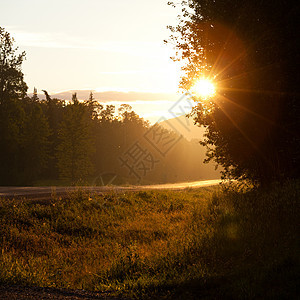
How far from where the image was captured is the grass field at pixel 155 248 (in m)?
7.18

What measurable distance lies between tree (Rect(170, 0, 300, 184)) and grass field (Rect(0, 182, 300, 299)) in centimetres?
249

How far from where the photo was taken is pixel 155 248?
415 inches

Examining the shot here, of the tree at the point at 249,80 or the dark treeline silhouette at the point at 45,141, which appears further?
the dark treeline silhouette at the point at 45,141

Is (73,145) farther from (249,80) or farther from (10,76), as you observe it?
(249,80)

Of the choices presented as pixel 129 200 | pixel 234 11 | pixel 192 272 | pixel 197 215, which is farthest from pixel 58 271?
pixel 234 11

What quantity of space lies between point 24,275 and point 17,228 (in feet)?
16.0

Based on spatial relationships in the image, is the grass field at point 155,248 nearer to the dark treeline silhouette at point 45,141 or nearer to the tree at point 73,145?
the dark treeline silhouette at point 45,141

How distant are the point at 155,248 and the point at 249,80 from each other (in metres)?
6.83

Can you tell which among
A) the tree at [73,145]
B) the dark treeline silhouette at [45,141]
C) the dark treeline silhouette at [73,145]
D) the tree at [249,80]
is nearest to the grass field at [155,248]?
the tree at [249,80]

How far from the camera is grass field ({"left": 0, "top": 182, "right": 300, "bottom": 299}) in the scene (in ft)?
23.5

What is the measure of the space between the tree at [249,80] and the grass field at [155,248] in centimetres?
249

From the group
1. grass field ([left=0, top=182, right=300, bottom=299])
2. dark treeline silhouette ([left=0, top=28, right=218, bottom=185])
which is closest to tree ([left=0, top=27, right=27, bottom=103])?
dark treeline silhouette ([left=0, top=28, right=218, bottom=185])

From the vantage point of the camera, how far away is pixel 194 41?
54.4 ft

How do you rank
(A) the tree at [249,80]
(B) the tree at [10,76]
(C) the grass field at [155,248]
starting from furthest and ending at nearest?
(B) the tree at [10,76] → (A) the tree at [249,80] → (C) the grass field at [155,248]
